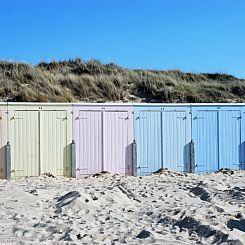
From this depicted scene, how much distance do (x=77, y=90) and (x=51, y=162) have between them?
6.06 metres

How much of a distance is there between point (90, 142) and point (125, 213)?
6087 millimetres

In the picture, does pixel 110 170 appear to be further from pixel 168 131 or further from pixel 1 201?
pixel 1 201

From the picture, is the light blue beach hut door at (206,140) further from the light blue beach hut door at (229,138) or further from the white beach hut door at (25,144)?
the white beach hut door at (25,144)

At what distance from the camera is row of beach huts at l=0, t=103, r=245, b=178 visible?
13641mm

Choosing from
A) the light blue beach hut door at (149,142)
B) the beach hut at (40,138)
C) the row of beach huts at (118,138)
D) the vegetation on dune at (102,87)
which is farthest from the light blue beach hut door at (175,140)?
the vegetation on dune at (102,87)

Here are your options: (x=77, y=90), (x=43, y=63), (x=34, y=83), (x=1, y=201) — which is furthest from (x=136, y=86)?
(x=1, y=201)

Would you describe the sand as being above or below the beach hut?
below

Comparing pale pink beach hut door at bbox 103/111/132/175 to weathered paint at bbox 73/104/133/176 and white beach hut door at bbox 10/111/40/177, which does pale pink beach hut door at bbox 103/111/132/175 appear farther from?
white beach hut door at bbox 10/111/40/177

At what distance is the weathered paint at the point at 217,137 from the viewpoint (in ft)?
49.2

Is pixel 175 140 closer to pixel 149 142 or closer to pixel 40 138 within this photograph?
pixel 149 142

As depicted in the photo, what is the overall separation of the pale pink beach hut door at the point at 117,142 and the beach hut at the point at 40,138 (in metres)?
1.07

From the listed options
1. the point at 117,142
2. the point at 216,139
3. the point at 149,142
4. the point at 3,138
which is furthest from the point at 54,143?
the point at 216,139

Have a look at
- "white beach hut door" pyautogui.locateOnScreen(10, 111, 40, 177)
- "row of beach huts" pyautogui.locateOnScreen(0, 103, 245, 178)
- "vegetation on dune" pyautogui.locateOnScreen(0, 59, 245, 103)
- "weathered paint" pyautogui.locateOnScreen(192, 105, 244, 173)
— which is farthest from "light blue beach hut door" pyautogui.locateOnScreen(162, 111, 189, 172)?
"vegetation on dune" pyautogui.locateOnScreen(0, 59, 245, 103)

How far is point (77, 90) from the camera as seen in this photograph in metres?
19.4
